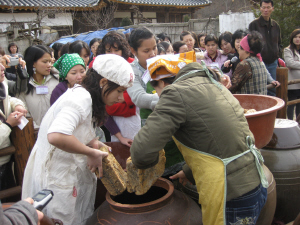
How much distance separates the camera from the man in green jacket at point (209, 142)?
4.67ft

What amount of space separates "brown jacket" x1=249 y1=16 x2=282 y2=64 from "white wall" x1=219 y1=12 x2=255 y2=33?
8925mm

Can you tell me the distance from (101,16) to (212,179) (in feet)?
54.7

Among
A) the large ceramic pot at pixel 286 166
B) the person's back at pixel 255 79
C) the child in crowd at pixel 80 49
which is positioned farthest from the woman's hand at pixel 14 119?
the person's back at pixel 255 79

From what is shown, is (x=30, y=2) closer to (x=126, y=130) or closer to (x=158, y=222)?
(x=126, y=130)

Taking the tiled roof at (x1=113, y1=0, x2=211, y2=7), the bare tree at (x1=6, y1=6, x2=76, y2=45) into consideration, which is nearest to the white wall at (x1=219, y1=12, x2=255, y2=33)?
the tiled roof at (x1=113, y1=0, x2=211, y2=7)

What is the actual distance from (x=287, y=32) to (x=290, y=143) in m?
7.17

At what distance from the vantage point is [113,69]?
1703 mm

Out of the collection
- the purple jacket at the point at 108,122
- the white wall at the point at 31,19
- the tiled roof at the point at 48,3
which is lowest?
the purple jacket at the point at 108,122

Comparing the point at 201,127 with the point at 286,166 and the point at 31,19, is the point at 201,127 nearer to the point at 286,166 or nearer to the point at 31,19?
the point at 286,166

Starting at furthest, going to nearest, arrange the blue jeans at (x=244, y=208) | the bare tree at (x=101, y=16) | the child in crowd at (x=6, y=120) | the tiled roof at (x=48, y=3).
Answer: the bare tree at (x=101, y=16), the tiled roof at (x=48, y=3), the child in crowd at (x=6, y=120), the blue jeans at (x=244, y=208)

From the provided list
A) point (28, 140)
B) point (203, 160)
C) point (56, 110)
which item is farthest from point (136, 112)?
point (203, 160)

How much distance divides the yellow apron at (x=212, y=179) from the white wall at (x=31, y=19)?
14.4 metres

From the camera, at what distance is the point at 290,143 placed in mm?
2627

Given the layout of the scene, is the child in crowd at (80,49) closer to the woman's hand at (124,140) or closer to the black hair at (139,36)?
the black hair at (139,36)
